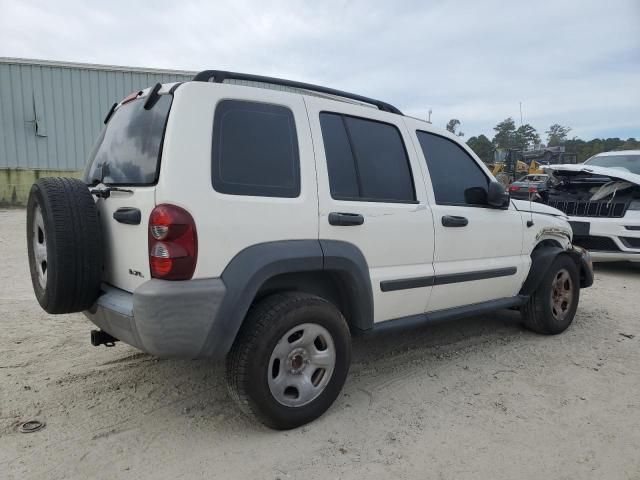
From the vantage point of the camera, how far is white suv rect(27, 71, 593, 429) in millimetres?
2355

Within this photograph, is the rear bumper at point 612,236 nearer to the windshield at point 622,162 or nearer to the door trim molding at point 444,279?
the windshield at point 622,162

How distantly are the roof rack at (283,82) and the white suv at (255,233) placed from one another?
0.01 m

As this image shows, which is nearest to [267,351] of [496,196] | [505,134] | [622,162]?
[496,196]

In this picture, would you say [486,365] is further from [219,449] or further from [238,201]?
[238,201]

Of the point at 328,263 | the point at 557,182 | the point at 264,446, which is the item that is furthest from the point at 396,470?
the point at 557,182

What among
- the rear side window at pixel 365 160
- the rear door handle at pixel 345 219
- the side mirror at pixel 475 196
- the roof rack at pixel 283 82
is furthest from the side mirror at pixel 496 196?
the rear door handle at pixel 345 219

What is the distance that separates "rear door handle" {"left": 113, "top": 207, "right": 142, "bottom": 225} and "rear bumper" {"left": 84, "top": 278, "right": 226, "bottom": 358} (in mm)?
337

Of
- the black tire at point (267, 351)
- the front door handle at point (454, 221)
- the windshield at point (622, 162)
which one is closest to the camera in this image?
the black tire at point (267, 351)

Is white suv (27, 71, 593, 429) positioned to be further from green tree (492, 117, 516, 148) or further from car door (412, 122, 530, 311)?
green tree (492, 117, 516, 148)

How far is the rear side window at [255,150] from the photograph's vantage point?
2.50 metres

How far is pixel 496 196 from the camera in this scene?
376 centimetres

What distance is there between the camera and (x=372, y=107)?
11.3 ft

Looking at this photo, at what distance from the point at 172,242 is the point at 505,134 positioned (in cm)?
7397

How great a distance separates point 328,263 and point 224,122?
975mm
